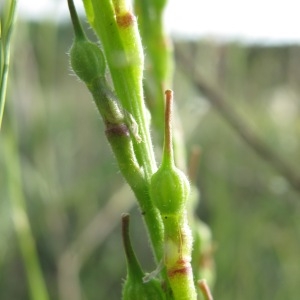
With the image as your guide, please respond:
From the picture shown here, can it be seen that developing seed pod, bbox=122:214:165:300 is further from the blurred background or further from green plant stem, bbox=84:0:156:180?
the blurred background

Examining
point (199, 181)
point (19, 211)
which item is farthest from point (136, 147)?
point (199, 181)

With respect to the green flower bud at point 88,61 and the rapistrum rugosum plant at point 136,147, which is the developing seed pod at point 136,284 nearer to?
the rapistrum rugosum plant at point 136,147

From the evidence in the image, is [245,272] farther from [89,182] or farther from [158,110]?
[158,110]

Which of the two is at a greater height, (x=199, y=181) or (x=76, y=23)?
(x=76, y=23)

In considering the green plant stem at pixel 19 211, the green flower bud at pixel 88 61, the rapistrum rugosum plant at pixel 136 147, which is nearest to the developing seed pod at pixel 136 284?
the rapistrum rugosum plant at pixel 136 147

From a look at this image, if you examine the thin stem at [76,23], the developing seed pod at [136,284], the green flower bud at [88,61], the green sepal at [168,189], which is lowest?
the developing seed pod at [136,284]

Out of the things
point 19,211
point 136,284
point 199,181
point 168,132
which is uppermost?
point 168,132

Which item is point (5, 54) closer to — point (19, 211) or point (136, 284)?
point (136, 284)
